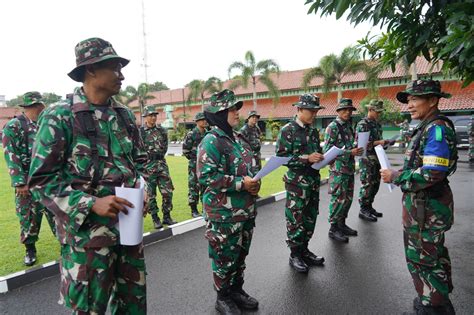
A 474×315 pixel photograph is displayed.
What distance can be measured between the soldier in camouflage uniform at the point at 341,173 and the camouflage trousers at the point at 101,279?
10.4 feet

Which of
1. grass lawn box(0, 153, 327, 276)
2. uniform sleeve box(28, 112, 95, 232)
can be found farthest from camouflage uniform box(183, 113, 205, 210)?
uniform sleeve box(28, 112, 95, 232)

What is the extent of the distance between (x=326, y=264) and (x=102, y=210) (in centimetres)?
281

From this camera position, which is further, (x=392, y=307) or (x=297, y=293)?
(x=297, y=293)

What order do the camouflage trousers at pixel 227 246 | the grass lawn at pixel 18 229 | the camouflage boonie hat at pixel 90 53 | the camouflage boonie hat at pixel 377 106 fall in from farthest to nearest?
the camouflage boonie hat at pixel 377 106 → the grass lawn at pixel 18 229 → the camouflage trousers at pixel 227 246 → the camouflage boonie hat at pixel 90 53

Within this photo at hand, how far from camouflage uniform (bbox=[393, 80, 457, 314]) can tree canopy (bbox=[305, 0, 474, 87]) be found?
0.47 m

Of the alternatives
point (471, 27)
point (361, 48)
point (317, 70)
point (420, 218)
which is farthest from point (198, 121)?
point (317, 70)

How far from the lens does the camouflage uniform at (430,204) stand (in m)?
2.48

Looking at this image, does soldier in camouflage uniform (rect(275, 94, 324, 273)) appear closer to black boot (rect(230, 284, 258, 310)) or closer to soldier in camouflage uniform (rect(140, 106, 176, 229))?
black boot (rect(230, 284, 258, 310))

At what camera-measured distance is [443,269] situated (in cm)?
259

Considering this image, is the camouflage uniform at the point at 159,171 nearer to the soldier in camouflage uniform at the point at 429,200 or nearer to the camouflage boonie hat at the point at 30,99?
the camouflage boonie hat at the point at 30,99

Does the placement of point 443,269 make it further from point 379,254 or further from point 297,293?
point 379,254

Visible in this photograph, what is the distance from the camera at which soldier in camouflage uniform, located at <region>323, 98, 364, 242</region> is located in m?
4.59

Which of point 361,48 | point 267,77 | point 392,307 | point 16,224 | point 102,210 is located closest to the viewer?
point 102,210

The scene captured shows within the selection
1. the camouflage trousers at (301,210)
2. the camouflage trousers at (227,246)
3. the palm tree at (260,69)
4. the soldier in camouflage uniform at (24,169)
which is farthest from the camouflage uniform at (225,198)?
the palm tree at (260,69)
